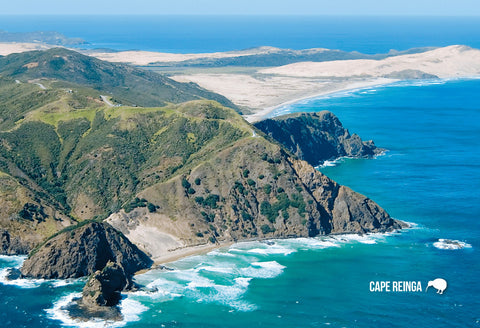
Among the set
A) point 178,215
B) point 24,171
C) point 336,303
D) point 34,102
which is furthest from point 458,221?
point 34,102

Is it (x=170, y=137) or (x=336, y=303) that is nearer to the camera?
(x=336, y=303)

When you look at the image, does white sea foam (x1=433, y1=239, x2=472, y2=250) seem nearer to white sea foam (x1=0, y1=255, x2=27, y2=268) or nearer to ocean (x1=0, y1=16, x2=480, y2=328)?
ocean (x1=0, y1=16, x2=480, y2=328)

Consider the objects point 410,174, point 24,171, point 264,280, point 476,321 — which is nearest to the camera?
point 476,321

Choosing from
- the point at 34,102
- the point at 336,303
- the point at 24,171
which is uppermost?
the point at 34,102

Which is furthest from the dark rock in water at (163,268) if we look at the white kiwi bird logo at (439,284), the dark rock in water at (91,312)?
the white kiwi bird logo at (439,284)

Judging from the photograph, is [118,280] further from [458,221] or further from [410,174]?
[410,174]

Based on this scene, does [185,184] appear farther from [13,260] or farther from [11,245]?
[13,260]

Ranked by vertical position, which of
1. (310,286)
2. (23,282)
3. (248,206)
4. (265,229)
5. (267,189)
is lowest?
(23,282)

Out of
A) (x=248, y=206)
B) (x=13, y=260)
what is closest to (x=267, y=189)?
(x=248, y=206)

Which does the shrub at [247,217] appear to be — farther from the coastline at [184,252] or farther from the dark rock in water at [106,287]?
the dark rock in water at [106,287]
